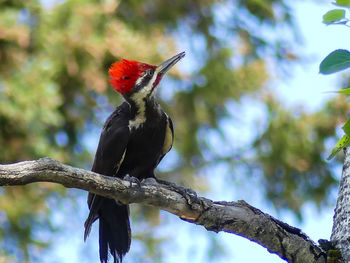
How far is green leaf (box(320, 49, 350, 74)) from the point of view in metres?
2.26

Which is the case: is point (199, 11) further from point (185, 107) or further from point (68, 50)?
point (68, 50)

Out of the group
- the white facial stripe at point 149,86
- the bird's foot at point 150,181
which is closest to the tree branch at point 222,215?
the bird's foot at point 150,181

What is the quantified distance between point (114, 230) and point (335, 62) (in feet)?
9.18

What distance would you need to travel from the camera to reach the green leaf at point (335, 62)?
2.26m

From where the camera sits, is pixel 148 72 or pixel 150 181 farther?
pixel 148 72

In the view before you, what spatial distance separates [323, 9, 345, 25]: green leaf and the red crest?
2771 mm

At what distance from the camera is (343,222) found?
3.02 metres

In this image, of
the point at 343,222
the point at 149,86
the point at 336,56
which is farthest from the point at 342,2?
the point at 149,86

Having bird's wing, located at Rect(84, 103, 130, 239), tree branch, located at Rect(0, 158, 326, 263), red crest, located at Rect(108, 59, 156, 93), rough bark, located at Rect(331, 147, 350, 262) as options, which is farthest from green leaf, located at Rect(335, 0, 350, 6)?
red crest, located at Rect(108, 59, 156, 93)

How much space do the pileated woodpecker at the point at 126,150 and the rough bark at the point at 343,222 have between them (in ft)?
5.90

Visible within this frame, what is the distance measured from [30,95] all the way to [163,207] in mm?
3995

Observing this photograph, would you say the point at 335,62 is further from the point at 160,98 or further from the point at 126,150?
the point at 160,98

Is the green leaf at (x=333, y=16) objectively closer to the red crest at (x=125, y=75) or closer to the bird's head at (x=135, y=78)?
the bird's head at (x=135, y=78)

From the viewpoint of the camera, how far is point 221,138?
880 centimetres
